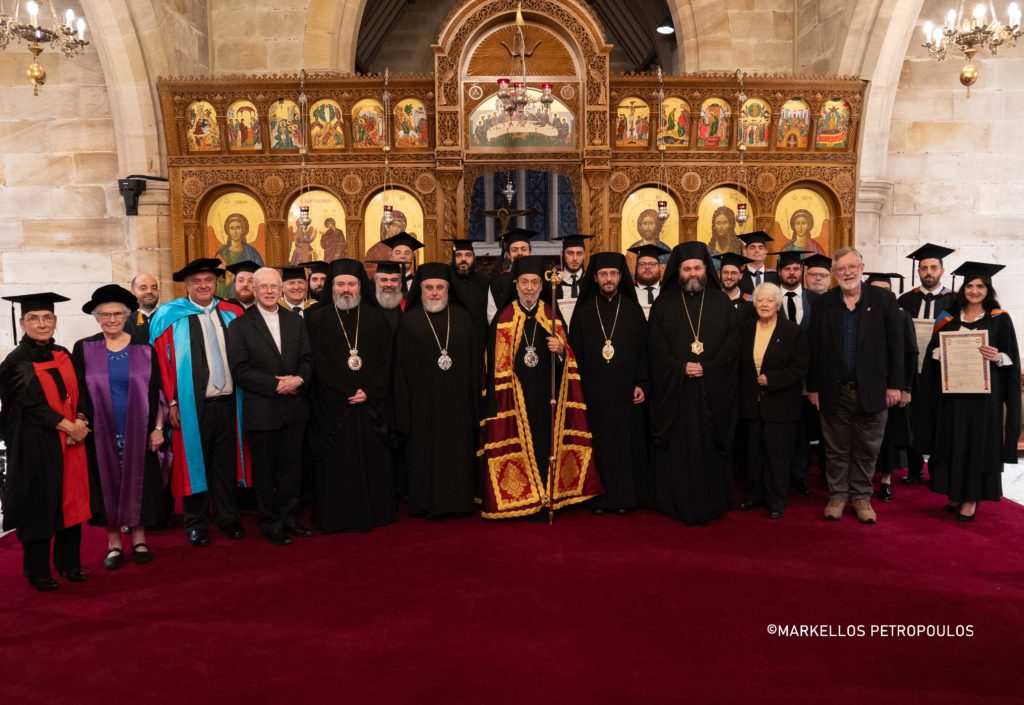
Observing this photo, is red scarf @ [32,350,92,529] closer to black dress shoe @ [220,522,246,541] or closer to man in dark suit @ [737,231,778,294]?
black dress shoe @ [220,522,246,541]

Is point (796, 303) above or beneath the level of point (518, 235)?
beneath

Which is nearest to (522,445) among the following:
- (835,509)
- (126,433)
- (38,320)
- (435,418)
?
(435,418)

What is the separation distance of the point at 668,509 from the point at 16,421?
4276mm

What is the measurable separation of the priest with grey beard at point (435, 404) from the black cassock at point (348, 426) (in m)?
0.16

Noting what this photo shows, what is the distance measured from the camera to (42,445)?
3.96 metres

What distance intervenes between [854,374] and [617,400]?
172 centimetres

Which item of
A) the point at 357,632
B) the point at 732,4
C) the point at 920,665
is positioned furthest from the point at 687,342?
the point at 732,4

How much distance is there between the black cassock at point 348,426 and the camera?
4.91 m

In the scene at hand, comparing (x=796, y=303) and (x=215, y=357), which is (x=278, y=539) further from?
(x=796, y=303)

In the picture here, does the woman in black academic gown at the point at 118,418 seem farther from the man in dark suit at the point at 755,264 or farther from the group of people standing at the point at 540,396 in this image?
the man in dark suit at the point at 755,264

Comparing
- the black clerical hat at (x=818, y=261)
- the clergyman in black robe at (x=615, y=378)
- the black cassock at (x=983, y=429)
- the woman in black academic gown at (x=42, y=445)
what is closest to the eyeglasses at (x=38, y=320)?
the woman in black academic gown at (x=42, y=445)

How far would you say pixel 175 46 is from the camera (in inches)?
357

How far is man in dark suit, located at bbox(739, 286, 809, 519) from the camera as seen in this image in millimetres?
5113

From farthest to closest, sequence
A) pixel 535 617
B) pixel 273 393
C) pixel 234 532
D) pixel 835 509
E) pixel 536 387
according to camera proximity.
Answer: pixel 536 387 < pixel 835 509 < pixel 234 532 < pixel 273 393 < pixel 535 617
